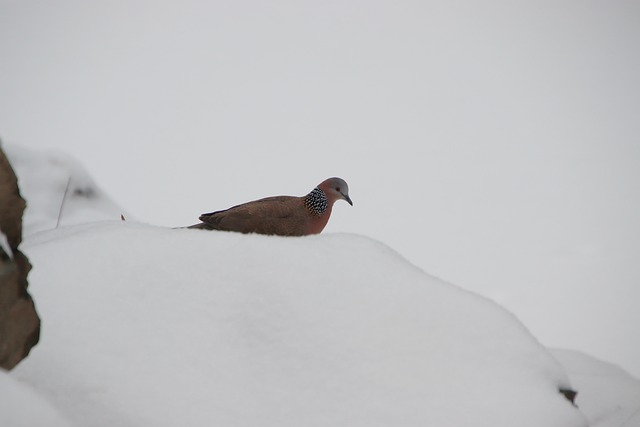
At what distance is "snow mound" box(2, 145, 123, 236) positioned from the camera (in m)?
Answer: 5.32

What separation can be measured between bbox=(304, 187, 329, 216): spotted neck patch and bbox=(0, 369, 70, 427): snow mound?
341cm

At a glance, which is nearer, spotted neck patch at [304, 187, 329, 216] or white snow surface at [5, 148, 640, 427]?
white snow surface at [5, 148, 640, 427]

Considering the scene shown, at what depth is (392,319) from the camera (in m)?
2.15

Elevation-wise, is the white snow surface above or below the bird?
below

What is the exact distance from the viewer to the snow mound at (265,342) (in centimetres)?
174

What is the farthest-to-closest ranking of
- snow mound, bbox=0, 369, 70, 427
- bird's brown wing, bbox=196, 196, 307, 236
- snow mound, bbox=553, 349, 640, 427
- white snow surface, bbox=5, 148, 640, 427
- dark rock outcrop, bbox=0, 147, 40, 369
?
bird's brown wing, bbox=196, 196, 307, 236 → snow mound, bbox=553, 349, 640, 427 → white snow surface, bbox=5, 148, 640, 427 → dark rock outcrop, bbox=0, 147, 40, 369 → snow mound, bbox=0, 369, 70, 427

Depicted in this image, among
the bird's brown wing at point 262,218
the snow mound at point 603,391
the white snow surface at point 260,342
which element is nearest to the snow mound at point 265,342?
the white snow surface at point 260,342

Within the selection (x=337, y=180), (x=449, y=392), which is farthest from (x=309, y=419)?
(x=337, y=180)

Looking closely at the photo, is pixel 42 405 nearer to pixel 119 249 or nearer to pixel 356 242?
pixel 119 249

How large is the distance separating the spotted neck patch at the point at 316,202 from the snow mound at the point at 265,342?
89.7 inches

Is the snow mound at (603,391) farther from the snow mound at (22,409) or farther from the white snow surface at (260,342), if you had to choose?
the snow mound at (22,409)

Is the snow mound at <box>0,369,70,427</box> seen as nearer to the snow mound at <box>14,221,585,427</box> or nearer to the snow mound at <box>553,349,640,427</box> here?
the snow mound at <box>14,221,585,427</box>

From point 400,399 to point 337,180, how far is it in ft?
11.0

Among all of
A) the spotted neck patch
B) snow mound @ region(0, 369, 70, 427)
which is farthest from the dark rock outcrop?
the spotted neck patch
